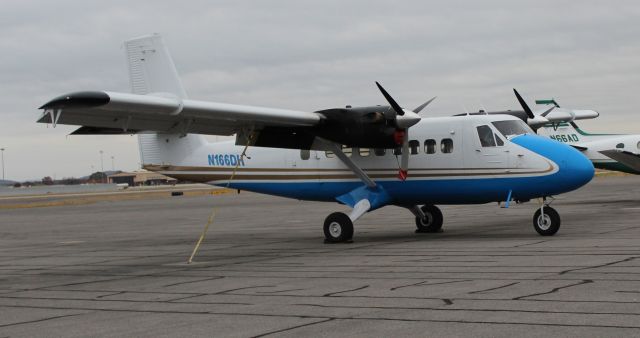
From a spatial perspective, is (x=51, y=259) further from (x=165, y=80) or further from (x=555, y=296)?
(x=555, y=296)

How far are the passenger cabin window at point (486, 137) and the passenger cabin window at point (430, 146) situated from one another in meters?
1.25

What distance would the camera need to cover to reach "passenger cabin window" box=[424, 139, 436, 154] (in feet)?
71.7

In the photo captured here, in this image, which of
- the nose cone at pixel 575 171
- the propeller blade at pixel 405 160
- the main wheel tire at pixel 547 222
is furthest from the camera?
the propeller blade at pixel 405 160

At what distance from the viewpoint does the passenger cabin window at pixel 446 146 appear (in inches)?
851

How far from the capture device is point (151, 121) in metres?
19.6

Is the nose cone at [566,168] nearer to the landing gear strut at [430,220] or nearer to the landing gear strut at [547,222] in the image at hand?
the landing gear strut at [547,222]

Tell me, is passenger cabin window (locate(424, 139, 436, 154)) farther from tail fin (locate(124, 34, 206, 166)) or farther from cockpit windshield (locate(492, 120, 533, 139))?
tail fin (locate(124, 34, 206, 166))

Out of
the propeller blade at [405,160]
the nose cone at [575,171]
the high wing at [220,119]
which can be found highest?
the high wing at [220,119]

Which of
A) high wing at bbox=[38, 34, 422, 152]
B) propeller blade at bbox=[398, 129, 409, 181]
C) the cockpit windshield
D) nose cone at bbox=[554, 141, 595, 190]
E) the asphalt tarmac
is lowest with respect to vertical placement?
the asphalt tarmac

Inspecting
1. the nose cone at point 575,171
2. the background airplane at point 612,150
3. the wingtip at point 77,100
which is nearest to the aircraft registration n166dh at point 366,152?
the nose cone at point 575,171

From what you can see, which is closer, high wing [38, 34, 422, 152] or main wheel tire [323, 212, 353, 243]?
high wing [38, 34, 422, 152]

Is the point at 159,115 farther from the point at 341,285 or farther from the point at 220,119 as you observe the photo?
the point at 341,285

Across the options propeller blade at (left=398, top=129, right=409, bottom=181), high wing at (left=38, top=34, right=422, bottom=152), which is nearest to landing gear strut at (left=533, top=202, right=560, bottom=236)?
propeller blade at (left=398, top=129, right=409, bottom=181)

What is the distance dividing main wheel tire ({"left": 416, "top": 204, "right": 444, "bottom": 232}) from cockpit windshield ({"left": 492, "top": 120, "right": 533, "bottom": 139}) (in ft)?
11.8
